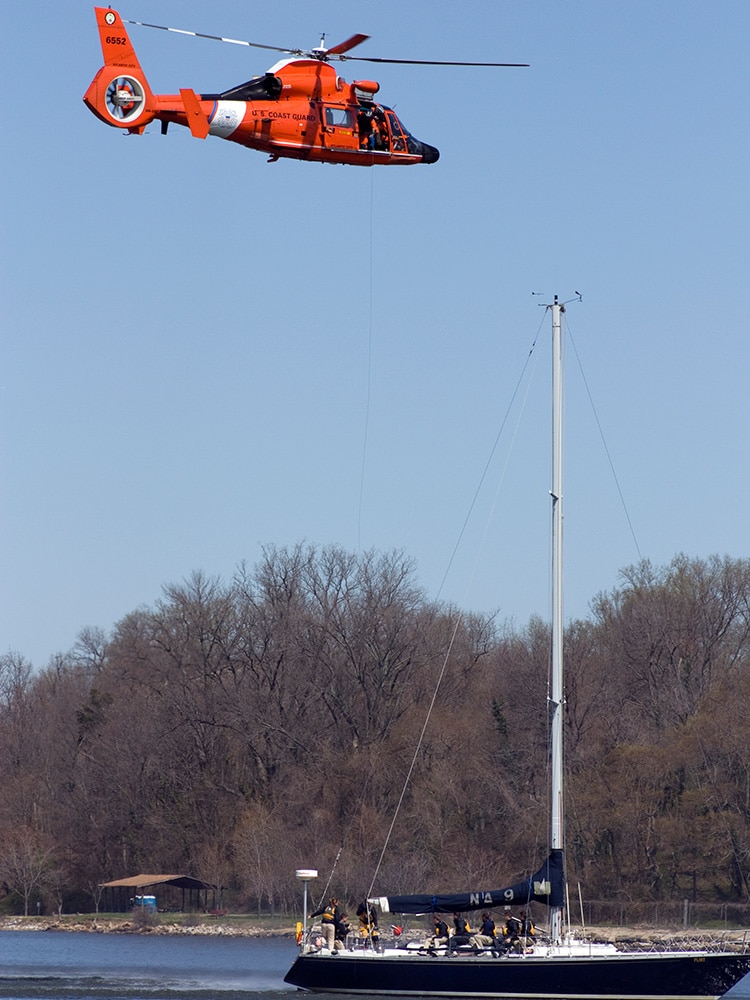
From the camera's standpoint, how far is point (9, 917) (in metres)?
86.1

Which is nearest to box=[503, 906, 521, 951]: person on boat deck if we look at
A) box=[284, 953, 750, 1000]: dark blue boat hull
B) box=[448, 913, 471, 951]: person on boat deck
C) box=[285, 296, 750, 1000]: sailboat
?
box=[285, 296, 750, 1000]: sailboat

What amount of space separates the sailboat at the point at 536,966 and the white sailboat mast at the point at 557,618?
1.9 inches

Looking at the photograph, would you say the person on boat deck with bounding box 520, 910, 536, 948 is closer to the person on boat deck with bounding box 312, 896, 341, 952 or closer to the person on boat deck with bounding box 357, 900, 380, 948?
the person on boat deck with bounding box 357, 900, 380, 948

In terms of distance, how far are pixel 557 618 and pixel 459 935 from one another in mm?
8164

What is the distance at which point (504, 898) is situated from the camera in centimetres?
3694

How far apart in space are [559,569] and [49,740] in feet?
218

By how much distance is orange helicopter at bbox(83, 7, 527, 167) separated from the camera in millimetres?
37000

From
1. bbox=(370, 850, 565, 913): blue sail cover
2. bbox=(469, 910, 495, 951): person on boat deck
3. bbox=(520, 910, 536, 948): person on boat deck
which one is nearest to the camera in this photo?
bbox=(520, 910, 536, 948): person on boat deck

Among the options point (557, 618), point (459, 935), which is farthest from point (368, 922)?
point (557, 618)

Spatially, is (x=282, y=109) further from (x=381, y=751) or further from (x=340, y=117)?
(x=381, y=751)

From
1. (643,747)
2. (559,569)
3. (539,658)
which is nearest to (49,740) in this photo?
(539,658)

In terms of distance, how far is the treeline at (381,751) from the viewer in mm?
74625

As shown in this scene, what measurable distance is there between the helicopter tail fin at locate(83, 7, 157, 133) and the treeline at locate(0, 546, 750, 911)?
44.0m

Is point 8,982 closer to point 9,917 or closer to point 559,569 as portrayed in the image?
point 559,569
